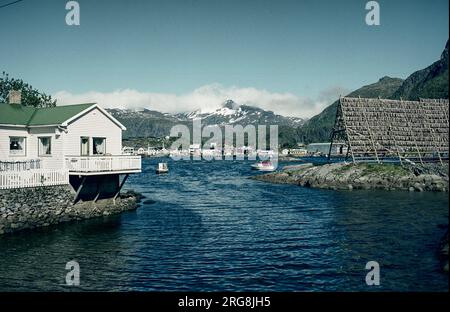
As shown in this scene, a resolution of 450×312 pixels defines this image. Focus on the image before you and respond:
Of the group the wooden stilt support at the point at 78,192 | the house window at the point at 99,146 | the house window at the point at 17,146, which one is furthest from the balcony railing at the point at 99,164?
the house window at the point at 17,146

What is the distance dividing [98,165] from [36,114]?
32.9ft

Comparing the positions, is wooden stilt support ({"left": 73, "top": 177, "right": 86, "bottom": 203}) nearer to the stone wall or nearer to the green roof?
the stone wall

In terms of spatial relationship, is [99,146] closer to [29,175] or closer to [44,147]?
[44,147]

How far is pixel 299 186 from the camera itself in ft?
246

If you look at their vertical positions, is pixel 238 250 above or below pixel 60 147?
below

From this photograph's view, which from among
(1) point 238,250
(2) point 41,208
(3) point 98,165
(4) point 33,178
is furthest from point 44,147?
(1) point 238,250

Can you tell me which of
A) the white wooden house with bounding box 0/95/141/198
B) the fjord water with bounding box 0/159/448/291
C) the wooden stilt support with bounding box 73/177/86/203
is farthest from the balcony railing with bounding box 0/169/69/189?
the fjord water with bounding box 0/159/448/291

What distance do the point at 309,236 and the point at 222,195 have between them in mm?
31084

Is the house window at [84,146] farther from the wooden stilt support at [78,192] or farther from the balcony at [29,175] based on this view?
the wooden stilt support at [78,192]

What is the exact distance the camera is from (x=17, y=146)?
37656 millimetres

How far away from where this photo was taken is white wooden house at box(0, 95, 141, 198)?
118 feet
